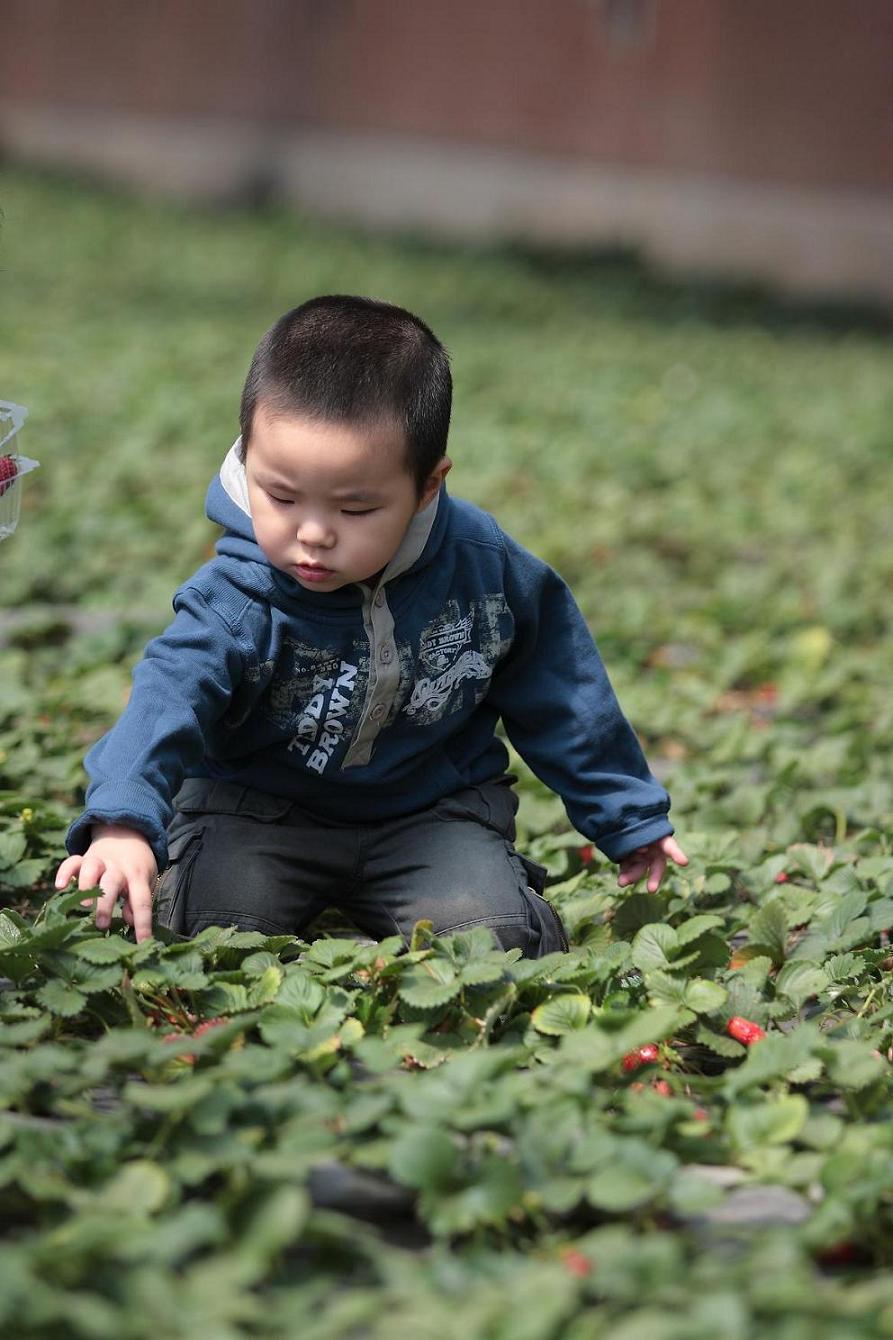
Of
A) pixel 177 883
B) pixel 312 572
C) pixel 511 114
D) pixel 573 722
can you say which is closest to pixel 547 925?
pixel 573 722

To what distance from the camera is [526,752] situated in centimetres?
281

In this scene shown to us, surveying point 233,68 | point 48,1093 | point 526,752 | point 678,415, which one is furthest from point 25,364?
point 233,68

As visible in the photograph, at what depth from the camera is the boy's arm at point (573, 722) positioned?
271 centimetres

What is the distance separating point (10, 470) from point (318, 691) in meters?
0.54

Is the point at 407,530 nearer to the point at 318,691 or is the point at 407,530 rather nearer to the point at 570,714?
the point at 318,691

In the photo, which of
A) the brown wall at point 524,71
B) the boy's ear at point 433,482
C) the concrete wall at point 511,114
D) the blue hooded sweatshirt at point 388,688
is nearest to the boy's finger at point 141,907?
the blue hooded sweatshirt at point 388,688

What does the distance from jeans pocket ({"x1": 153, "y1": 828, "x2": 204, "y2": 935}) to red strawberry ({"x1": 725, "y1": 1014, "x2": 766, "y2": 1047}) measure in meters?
0.82

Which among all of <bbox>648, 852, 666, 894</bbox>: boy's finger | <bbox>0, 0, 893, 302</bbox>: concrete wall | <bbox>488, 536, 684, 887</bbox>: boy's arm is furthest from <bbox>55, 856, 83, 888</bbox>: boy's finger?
<bbox>0, 0, 893, 302</bbox>: concrete wall

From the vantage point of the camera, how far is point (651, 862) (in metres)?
2.75

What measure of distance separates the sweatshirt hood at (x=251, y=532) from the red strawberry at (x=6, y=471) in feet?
0.97

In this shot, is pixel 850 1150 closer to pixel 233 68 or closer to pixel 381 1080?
pixel 381 1080

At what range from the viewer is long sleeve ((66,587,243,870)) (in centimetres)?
223

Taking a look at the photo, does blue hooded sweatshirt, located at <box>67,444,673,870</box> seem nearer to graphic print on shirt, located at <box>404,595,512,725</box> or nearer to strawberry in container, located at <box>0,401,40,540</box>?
graphic print on shirt, located at <box>404,595,512,725</box>

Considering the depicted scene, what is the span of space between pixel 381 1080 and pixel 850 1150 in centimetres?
52
